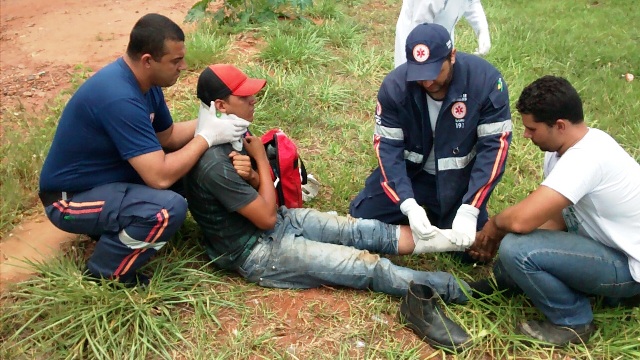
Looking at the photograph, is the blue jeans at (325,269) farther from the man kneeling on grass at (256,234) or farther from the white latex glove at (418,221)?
the white latex glove at (418,221)

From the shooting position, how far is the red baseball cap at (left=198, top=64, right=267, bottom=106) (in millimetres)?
2854

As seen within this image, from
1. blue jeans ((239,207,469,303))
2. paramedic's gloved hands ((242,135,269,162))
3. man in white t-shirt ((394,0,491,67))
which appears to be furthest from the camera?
man in white t-shirt ((394,0,491,67))

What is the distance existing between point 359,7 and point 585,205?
17.4 ft

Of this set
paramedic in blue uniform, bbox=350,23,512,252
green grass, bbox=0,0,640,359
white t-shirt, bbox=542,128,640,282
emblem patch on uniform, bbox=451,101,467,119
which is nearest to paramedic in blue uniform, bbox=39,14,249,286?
Answer: green grass, bbox=0,0,640,359

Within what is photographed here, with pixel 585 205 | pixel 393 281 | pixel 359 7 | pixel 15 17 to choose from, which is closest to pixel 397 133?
pixel 393 281

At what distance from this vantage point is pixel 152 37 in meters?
2.71

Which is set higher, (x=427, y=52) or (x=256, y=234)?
(x=427, y=52)

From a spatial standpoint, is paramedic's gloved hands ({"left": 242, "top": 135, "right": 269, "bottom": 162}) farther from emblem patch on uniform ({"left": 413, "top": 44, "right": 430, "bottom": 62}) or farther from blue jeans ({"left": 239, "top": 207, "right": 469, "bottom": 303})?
emblem patch on uniform ({"left": 413, "top": 44, "right": 430, "bottom": 62})

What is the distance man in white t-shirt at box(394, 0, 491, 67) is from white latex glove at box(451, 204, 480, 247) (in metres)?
1.49

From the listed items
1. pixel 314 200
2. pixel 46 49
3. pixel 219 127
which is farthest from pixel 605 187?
pixel 46 49

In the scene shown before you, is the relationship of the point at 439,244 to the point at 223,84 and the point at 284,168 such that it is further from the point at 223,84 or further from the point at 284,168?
the point at 223,84

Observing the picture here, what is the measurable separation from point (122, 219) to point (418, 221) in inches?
54.5

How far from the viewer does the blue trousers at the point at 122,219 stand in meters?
2.75

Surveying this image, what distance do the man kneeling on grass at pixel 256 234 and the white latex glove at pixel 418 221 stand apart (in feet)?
0.28
